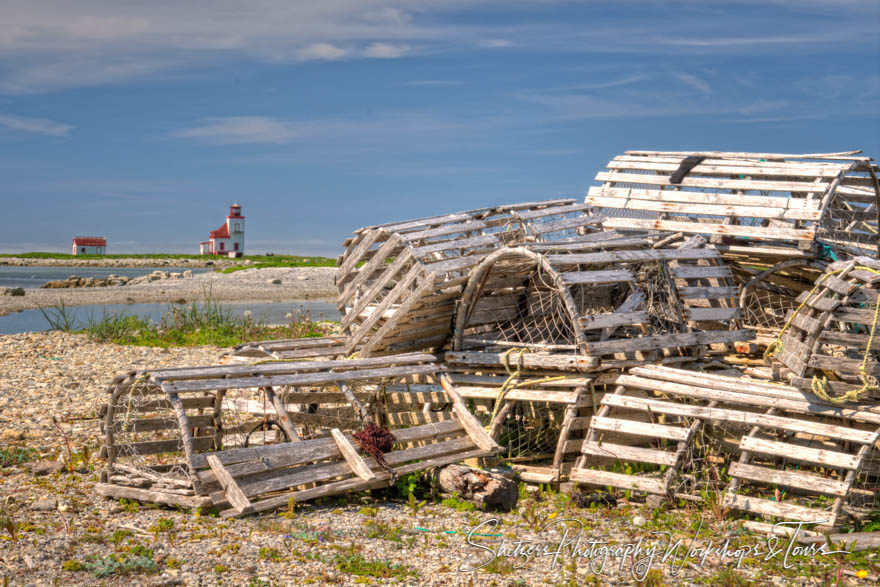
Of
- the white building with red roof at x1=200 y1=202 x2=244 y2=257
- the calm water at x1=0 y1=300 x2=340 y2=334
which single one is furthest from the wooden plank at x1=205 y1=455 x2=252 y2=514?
the white building with red roof at x1=200 y1=202 x2=244 y2=257

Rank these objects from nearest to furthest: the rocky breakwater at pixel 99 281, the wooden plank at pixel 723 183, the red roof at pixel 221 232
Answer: the wooden plank at pixel 723 183 < the rocky breakwater at pixel 99 281 < the red roof at pixel 221 232

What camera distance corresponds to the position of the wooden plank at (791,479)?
6180 millimetres

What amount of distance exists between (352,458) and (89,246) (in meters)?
106

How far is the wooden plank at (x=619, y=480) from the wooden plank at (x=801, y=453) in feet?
2.67

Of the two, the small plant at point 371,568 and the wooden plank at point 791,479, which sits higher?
the wooden plank at point 791,479

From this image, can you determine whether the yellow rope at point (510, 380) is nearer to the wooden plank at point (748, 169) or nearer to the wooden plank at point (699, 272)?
the wooden plank at point (699, 272)

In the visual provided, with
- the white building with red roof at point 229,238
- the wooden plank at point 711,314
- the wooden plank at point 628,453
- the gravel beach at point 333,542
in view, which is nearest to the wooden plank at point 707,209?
the wooden plank at point 711,314

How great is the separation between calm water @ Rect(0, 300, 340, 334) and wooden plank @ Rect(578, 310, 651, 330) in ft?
52.2

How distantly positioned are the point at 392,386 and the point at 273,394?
76.7 inches

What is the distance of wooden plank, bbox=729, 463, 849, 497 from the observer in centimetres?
618

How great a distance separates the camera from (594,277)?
25.5ft

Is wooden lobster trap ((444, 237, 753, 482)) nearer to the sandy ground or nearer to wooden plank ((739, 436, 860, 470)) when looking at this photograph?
wooden plank ((739, 436, 860, 470))

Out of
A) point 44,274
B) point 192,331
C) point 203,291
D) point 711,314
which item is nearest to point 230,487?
point 711,314

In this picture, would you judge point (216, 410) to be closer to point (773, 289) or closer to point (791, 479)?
point (791, 479)
